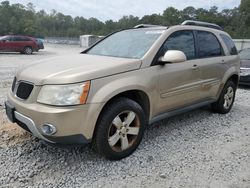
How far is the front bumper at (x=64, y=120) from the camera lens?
300 cm

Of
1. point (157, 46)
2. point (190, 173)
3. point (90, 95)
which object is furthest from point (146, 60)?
point (190, 173)

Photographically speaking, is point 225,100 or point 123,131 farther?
point 225,100

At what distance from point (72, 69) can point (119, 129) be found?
0.93 meters

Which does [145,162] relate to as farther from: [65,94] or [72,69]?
[72,69]

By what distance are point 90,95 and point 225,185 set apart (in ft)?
5.82

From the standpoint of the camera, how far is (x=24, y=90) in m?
3.38

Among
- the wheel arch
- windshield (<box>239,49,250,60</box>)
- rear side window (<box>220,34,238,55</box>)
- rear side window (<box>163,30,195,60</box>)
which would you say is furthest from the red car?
the wheel arch

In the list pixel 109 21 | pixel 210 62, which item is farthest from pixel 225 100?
pixel 109 21

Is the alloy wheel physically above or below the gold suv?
below

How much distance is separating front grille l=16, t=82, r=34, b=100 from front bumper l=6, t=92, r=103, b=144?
0.41 feet

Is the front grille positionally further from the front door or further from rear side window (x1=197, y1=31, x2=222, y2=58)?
rear side window (x1=197, y1=31, x2=222, y2=58)

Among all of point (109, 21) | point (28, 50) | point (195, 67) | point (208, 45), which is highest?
point (109, 21)

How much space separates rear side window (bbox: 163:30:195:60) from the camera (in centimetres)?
423

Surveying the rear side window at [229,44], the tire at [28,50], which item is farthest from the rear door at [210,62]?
the tire at [28,50]
